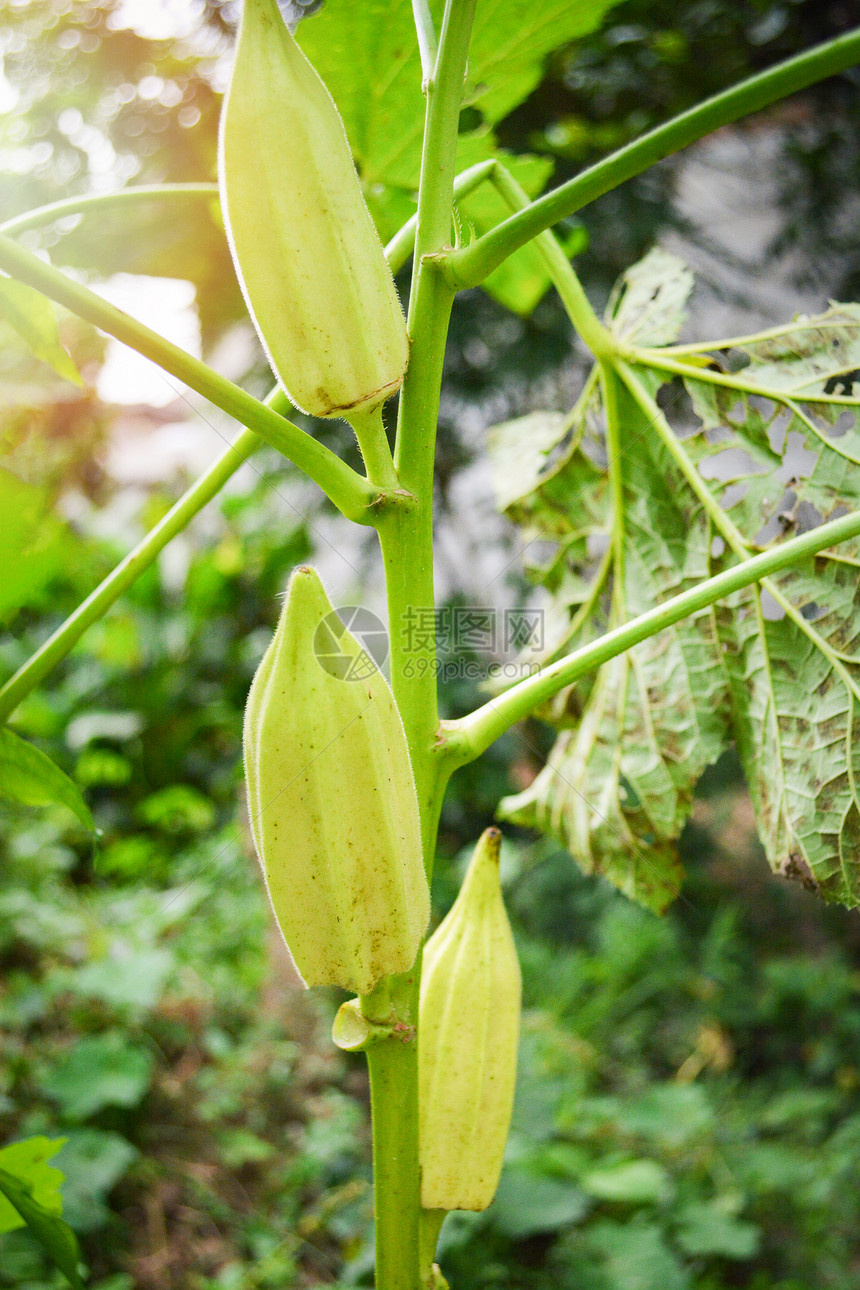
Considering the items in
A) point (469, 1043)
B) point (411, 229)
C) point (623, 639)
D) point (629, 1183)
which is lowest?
point (629, 1183)

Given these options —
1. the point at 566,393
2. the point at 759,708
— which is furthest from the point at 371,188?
the point at 566,393

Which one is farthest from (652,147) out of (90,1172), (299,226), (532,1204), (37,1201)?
(90,1172)

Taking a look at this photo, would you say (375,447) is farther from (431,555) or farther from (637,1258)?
(637,1258)

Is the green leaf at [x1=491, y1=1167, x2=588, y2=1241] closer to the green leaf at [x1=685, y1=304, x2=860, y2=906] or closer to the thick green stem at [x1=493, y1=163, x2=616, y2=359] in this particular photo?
the green leaf at [x1=685, y1=304, x2=860, y2=906]

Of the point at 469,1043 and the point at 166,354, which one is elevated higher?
the point at 166,354

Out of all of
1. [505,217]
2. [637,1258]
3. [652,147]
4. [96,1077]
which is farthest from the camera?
[96,1077]

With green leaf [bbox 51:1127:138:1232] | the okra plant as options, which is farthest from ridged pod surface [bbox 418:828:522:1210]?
green leaf [bbox 51:1127:138:1232]
